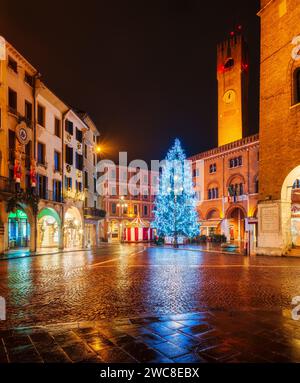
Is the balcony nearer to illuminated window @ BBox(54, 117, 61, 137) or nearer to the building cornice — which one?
illuminated window @ BBox(54, 117, 61, 137)

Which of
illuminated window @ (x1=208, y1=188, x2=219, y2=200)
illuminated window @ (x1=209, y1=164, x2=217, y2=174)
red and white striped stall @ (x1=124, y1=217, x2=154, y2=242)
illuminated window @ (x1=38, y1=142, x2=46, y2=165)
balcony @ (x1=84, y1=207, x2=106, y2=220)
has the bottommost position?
red and white striped stall @ (x1=124, y1=217, x2=154, y2=242)

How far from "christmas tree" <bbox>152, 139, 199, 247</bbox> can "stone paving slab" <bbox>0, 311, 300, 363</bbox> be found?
103 feet

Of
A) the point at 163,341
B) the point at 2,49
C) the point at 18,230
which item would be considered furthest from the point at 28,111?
the point at 163,341

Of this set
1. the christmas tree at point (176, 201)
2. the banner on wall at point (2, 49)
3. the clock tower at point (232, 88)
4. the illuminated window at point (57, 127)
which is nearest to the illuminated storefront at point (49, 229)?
the illuminated window at point (57, 127)

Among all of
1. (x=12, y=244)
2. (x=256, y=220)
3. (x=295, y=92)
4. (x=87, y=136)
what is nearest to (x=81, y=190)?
(x=87, y=136)

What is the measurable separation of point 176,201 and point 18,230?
1821 centimetres

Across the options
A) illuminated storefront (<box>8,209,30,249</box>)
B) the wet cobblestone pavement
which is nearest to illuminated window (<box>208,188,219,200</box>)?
illuminated storefront (<box>8,209,30,249</box>)

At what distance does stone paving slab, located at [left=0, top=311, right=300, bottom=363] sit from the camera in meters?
4.21

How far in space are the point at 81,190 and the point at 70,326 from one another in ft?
108

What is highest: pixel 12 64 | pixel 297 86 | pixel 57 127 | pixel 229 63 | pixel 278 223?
pixel 229 63

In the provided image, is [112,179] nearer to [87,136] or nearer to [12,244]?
[87,136]

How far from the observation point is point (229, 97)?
52656 mm

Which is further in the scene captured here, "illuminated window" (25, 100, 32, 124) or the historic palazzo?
"illuminated window" (25, 100, 32, 124)

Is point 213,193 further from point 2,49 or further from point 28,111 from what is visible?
point 2,49
